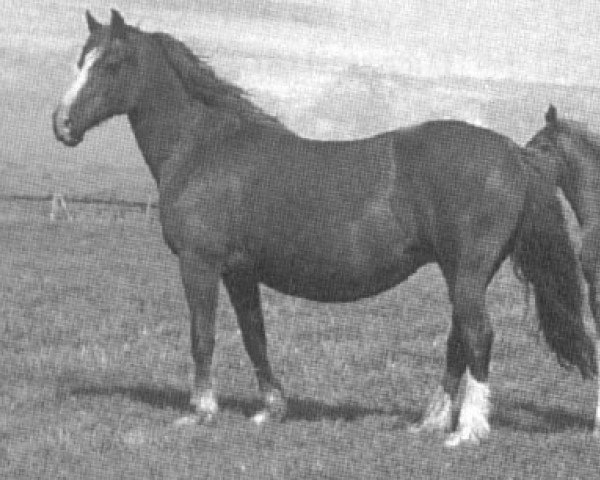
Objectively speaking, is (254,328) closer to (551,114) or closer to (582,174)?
(582,174)

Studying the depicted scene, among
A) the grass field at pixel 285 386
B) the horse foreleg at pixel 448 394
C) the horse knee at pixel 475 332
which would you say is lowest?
the grass field at pixel 285 386

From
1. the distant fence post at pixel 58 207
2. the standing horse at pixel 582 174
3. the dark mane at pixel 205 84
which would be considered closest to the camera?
the standing horse at pixel 582 174

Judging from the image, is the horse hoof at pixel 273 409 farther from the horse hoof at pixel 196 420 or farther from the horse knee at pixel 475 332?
the horse knee at pixel 475 332

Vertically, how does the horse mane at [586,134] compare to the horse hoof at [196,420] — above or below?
above

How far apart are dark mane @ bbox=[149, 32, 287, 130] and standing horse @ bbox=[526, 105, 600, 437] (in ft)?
7.32

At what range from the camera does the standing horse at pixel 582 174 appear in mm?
8438

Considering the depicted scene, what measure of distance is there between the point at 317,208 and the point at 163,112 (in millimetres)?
1625

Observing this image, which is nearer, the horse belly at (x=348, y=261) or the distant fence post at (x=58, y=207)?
the horse belly at (x=348, y=261)

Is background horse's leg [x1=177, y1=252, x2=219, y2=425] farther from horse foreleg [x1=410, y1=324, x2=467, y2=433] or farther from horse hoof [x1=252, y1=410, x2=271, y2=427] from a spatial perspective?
horse foreleg [x1=410, y1=324, x2=467, y2=433]

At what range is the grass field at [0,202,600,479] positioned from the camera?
23.8ft

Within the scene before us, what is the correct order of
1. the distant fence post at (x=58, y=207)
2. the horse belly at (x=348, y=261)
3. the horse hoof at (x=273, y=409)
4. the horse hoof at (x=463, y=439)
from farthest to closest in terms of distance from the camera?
the distant fence post at (x=58, y=207)
the horse hoof at (x=273, y=409)
the horse belly at (x=348, y=261)
the horse hoof at (x=463, y=439)

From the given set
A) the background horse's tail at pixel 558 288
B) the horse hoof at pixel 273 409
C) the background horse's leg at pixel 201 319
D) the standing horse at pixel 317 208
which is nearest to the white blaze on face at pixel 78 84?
the standing horse at pixel 317 208

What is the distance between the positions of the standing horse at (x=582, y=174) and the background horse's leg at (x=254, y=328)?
2.53m

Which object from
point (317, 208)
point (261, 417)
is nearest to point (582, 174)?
point (317, 208)
